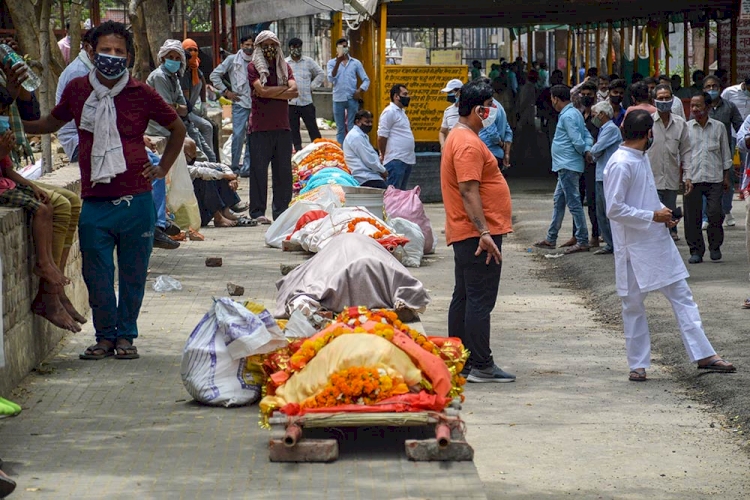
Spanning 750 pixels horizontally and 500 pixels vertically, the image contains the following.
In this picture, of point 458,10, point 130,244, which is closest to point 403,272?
point 130,244

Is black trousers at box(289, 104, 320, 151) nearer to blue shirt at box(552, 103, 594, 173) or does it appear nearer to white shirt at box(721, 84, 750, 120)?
white shirt at box(721, 84, 750, 120)

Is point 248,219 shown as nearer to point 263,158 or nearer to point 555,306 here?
point 263,158

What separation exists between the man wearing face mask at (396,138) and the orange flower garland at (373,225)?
4205 millimetres

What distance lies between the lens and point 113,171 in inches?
271

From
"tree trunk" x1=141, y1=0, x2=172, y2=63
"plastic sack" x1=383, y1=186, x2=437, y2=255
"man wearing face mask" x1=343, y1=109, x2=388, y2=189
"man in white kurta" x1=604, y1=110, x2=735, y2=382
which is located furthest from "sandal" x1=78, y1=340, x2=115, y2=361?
"tree trunk" x1=141, y1=0, x2=172, y2=63

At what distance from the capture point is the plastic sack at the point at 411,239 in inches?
483

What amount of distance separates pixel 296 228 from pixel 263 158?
1648 millimetres

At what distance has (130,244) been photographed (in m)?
7.21

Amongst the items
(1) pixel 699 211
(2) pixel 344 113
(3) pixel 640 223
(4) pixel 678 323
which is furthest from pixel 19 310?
(2) pixel 344 113

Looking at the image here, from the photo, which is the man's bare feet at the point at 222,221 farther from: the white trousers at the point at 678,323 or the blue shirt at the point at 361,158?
the white trousers at the point at 678,323

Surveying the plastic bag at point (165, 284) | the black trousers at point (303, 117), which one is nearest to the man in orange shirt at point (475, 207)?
the plastic bag at point (165, 284)

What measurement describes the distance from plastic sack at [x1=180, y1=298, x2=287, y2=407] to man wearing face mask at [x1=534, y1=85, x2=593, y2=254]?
7.36 metres

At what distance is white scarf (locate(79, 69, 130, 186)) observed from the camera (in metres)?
6.86

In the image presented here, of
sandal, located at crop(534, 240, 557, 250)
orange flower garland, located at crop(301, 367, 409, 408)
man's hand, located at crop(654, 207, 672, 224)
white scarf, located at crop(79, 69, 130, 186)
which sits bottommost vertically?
sandal, located at crop(534, 240, 557, 250)
